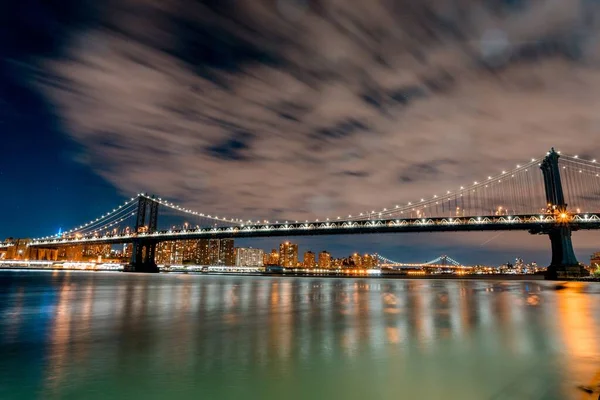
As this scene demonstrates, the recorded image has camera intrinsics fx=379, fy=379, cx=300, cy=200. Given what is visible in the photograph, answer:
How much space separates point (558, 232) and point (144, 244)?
77426mm

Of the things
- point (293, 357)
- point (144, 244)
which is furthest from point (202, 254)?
point (293, 357)

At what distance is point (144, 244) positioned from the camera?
84188mm

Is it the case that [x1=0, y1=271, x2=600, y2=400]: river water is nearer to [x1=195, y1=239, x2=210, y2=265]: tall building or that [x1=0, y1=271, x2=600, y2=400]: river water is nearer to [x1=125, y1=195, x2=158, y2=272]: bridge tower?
[x1=125, y1=195, x2=158, y2=272]: bridge tower

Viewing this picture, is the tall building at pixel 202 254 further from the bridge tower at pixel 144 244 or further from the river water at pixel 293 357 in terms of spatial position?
the river water at pixel 293 357

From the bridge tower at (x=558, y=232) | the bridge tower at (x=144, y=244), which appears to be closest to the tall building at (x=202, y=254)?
the bridge tower at (x=144, y=244)

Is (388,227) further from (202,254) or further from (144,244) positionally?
(202,254)

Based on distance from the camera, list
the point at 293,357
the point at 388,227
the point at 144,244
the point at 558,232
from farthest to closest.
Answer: the point at 144,244 < the point at 388,227 < the point at 558,232 < the point at 293,357

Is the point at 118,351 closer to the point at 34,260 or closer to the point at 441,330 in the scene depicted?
the point at 441,330

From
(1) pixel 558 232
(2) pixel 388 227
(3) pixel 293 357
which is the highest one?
(2) pixel 388 227

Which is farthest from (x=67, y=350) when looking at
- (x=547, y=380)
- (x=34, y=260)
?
(x=34, y=260)

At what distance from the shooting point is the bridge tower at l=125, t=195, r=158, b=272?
270 feet

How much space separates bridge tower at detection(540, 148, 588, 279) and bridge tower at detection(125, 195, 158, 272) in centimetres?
7316

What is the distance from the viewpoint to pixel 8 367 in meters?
6.98

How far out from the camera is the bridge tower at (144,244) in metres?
82.4
